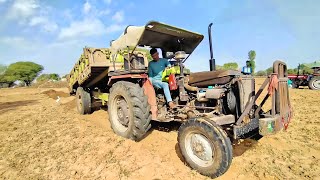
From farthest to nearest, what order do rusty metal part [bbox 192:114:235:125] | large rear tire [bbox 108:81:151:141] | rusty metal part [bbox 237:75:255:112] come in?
1. large rear tire [bbox 108:81:151:141]
2. rusty metal part [bbox 237:75:255:112]
3. rusty metal part [bbox 192:114:235:125]

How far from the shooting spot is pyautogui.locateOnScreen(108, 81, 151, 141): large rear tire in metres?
4.75

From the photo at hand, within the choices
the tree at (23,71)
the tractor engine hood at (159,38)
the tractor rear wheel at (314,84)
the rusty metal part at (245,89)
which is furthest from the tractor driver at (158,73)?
the tree at (23,71)

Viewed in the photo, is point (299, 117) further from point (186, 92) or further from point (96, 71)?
point (96, 71)

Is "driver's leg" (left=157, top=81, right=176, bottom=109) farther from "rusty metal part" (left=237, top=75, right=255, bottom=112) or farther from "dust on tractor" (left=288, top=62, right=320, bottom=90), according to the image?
"dust on tractor" (left=288, top=62, right=320, bottom=90)

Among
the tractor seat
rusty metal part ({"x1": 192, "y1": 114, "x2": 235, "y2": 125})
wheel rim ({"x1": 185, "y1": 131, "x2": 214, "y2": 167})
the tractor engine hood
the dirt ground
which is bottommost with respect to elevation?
the dirt ground

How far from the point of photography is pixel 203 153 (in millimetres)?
3615

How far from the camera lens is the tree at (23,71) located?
55.1 meters

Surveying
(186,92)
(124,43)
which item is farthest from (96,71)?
(186,92)

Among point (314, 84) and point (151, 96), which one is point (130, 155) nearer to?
point (151, 96)

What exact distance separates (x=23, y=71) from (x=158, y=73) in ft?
201

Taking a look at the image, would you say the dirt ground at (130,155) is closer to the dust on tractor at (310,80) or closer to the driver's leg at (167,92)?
the driver's leg at (167,92)

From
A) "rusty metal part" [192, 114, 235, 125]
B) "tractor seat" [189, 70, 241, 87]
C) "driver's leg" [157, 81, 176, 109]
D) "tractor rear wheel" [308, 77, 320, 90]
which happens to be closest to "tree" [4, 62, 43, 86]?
"tractor rear wheel" [308, 77, 320, 90]

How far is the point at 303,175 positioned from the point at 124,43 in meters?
4.13

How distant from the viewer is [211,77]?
4523mm
